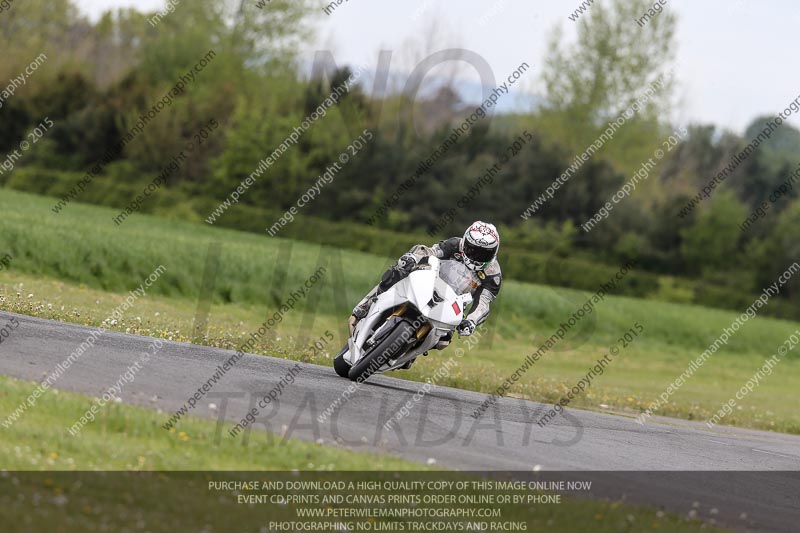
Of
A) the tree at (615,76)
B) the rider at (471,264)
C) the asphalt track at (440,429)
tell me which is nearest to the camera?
the asphalt track at (440,429)

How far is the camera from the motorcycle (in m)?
12.5

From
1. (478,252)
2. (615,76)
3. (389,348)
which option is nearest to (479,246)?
(478,252)

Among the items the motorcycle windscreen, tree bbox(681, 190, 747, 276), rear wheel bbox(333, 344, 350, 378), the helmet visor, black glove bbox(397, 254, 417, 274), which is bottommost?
tree bbox(681, 190, 747, 276)

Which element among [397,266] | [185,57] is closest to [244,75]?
[185,57]

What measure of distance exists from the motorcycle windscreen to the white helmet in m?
0.11

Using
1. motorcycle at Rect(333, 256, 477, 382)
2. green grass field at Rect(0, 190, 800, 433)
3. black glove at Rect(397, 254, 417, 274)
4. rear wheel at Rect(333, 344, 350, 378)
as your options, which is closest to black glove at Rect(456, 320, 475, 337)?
motorcycle at Rect(333, 256, 477, 382)

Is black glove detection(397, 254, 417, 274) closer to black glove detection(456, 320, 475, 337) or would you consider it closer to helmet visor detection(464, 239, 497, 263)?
helmet visor detection(464, 239, 497, 263)

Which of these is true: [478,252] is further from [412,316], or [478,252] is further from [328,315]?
[328,315]

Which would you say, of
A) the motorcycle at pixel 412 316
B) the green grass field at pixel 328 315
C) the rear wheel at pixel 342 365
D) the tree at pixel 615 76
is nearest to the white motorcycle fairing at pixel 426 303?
the motorcycle at pixel 412 316

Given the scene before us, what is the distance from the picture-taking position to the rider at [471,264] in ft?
42.1

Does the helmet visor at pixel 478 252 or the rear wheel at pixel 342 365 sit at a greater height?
the helmet visor at pixel 478 252

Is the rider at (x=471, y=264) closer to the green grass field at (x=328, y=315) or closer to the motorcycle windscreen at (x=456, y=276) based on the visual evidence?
the motorcycle windscreen at (x=456, y=276)

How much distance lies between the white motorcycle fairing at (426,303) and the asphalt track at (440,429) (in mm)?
645

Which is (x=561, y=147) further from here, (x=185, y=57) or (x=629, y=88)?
(x=185, y=57)
